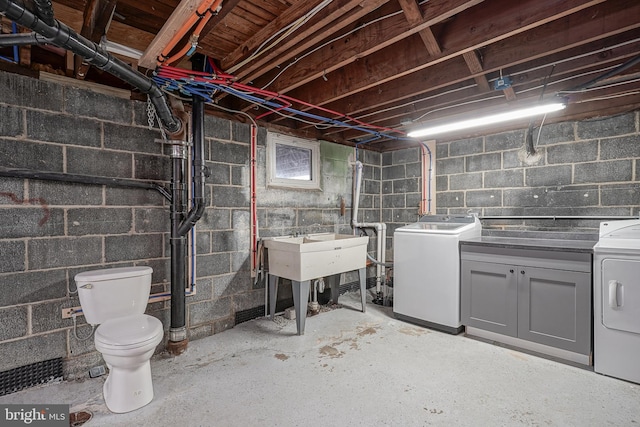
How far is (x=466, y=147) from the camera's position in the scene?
3.78 metres

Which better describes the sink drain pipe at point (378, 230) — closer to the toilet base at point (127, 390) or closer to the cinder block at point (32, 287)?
the toilet base at point (127, 390)

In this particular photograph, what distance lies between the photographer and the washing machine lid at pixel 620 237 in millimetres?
2181

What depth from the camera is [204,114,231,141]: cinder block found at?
292cm

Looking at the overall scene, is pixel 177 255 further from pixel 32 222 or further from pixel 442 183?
pixel 442 183

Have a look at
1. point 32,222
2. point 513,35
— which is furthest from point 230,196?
point 513,35

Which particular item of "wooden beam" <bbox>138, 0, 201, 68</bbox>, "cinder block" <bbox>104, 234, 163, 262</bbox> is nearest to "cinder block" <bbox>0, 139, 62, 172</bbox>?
"cinder block" <bbox>104, 234, 163, 262</bbox>

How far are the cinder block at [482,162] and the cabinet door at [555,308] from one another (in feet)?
4.74

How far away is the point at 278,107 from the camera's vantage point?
2.93m

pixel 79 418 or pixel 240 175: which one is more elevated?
pixel 240 175

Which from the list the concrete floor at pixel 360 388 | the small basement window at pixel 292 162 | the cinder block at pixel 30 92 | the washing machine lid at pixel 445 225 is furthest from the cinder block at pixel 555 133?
the cinder block at pixel 30 92

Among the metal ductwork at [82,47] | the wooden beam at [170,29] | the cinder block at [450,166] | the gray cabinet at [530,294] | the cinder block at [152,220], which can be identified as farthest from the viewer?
the cinder block at [450,166]

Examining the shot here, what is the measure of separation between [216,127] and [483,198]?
3.07 meters

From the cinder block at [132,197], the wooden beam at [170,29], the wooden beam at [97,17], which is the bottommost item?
the cinder block at [132,197]

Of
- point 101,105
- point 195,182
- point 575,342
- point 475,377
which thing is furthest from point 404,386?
point 101,105
